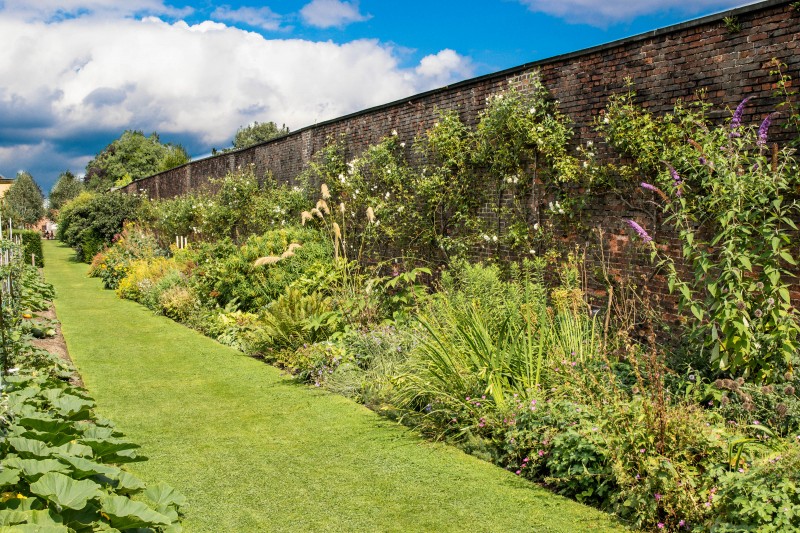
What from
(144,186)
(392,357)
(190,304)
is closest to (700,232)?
(392,357)

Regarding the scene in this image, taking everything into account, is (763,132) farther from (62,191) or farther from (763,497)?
(62,191)

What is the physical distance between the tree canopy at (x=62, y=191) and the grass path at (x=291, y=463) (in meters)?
56.7

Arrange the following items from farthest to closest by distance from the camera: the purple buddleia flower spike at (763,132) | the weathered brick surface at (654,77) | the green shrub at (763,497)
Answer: the weathered brick surface at (654,77)
the purple buddleia flower spike at (763,132)
the green shrub at (763,497)

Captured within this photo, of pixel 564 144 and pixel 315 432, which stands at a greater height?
pixel 564 144

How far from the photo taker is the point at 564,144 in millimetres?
7156

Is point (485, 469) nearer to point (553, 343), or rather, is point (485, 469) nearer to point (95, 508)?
point (553, 343)

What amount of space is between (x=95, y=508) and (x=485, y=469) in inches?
107

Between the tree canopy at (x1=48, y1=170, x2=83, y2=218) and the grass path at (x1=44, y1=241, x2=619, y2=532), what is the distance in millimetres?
56695

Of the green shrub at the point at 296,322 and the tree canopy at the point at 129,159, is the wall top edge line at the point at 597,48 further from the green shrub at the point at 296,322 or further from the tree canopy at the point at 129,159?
the tree canopy at the point at 129,159

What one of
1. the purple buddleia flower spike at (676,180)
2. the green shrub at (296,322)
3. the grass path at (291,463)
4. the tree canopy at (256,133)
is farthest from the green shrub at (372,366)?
the tree canopy at (256,133)

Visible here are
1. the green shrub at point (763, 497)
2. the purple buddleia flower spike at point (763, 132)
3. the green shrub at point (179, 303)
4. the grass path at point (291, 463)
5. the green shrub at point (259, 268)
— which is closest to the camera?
the green shrub at point (763, 497)

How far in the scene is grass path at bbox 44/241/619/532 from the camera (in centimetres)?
421

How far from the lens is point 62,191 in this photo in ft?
199

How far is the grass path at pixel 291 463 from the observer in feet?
13.8
